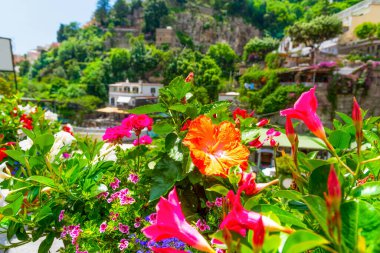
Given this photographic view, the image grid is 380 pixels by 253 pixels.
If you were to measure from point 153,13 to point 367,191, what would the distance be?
42782 millimetres

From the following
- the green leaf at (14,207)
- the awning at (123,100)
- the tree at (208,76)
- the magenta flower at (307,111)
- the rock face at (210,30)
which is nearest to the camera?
the magenta flower at (307,111)

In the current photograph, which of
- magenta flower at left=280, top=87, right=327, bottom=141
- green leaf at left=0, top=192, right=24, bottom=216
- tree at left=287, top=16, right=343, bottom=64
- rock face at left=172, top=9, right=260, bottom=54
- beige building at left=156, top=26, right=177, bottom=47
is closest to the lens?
magenta flower at left=280, top=87, right=327, bottom=141

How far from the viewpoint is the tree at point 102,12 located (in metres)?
47.8

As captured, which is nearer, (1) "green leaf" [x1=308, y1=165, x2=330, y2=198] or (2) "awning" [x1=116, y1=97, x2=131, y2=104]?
(1) "green leaf" [x1=308, y1=165, x2=330, y2=198]

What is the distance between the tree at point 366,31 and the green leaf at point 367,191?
2301 cm

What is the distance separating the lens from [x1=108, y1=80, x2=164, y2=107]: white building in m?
28.0

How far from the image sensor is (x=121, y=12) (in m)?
45.2

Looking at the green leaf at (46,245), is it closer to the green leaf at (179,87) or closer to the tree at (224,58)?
the green leaf at (179,87)

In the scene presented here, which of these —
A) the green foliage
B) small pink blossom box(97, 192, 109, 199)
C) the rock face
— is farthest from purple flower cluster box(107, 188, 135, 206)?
the rock face

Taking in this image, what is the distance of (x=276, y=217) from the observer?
1.46 feet

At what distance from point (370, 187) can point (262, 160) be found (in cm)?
1240

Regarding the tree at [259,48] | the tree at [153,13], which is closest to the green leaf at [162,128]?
the tree at [259,48]

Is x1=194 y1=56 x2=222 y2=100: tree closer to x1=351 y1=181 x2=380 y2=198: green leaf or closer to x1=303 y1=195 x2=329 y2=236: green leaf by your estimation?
x1=351 y1=181 x2=380 y2=198: green leaf

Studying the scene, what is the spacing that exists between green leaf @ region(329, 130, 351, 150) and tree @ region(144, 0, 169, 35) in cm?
4211
